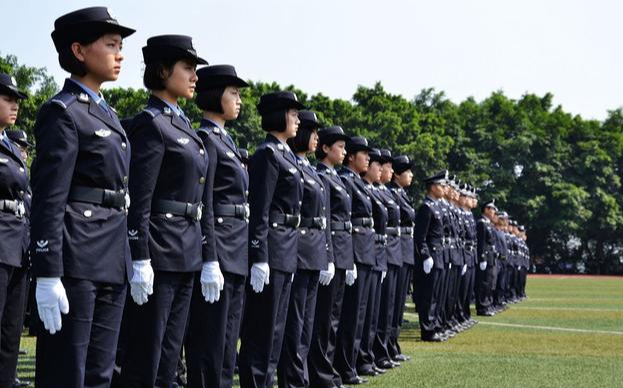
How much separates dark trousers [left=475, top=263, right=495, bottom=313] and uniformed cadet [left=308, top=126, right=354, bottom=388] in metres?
12.2

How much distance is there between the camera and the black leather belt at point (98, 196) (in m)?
5.12

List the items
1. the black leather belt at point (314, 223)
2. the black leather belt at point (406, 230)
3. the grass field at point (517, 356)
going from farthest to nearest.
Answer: the black leather belt at point (406, 230) < the grass field at point (517, 356) < the black leather belt at point (314, 223)

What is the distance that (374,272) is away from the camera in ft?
34.8

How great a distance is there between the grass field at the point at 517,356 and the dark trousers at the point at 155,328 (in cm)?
398

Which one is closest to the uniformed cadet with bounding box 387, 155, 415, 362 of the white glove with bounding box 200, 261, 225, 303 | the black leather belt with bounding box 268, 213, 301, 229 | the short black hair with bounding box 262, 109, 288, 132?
the black leather belt with bounding box 268, 213, 301, 229

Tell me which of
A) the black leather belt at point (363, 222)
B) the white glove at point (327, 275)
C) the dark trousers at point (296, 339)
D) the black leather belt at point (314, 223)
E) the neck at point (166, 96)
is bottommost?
the dark trousers at point (296, 339)

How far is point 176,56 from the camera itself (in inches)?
241

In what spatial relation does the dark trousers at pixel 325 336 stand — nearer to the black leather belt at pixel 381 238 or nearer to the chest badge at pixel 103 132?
the black leather belt at pixel 381 238

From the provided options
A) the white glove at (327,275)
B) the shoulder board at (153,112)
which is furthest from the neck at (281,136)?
the shoulder board at (153,112)

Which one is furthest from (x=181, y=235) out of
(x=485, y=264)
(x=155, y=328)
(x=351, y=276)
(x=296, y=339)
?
(x=485, y=264)

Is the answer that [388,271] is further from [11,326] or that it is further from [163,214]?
[163,214]

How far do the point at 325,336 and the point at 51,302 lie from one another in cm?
472

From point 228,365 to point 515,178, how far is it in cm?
6077

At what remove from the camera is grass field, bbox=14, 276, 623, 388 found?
10031 mm
